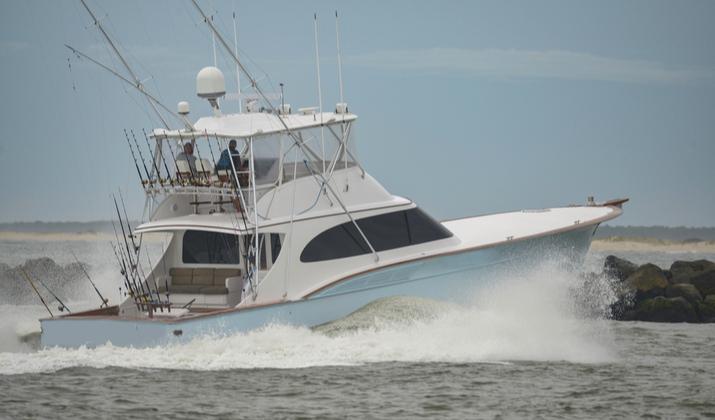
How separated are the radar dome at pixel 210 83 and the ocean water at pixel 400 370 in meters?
3.73

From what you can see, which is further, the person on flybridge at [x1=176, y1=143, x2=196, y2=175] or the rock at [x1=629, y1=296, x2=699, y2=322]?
the rock at [x1=629, y1=296, x2=699, y2=322]

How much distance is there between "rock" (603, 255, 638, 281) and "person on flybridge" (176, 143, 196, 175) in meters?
11.8

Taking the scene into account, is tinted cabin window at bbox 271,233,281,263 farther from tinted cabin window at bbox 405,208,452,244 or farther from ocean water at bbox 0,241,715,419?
tinted cabin window at bbox 405,208,452,244

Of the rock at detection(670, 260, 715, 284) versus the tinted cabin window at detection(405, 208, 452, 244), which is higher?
the tinted cabin window at detection(405, 208, 452, 244)

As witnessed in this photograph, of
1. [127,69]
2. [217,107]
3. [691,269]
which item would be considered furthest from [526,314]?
[691,269]

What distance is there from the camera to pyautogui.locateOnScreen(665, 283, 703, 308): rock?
26.2 metres

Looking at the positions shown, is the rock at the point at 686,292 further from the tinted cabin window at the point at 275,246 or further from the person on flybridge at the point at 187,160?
the person on flybridge at the point at 187,160

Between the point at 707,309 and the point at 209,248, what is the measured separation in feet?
33.8

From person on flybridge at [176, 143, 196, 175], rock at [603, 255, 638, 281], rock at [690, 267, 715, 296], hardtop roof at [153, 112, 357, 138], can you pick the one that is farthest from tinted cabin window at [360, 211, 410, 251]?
rock at [603, 255, 638, 281]

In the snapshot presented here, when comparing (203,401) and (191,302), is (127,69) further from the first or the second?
(203,401)

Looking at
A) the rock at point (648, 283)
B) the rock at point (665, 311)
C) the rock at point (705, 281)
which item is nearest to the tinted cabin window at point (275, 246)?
the rock at point (665, 311)

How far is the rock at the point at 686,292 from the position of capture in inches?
1031

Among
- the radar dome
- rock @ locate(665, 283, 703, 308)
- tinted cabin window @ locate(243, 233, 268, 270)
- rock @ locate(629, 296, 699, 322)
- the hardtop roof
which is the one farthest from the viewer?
rock @ locate(665, 283, 703, 308)

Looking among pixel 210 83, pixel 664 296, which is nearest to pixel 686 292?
pixel 664 296
